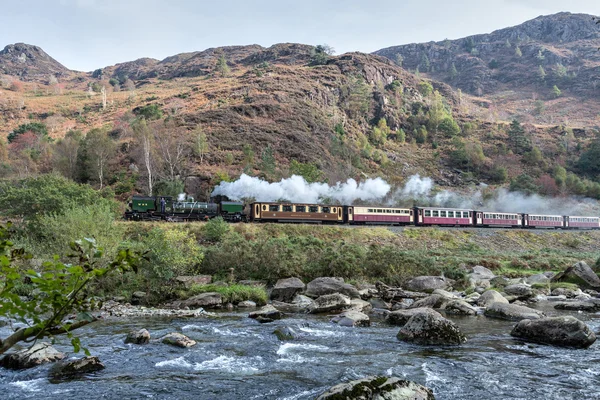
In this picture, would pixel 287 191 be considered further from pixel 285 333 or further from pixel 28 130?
pixel 28 130

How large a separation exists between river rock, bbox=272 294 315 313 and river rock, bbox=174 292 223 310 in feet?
8.87

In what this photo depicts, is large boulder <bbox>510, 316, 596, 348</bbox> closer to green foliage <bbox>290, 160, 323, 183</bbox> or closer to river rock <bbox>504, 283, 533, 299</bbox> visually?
river rock <bbox>504, 283, 533, 299</bbox>

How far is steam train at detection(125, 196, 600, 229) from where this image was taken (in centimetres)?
3856

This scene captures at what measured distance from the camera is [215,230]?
33.6 meters

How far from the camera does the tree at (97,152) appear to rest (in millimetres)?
58656

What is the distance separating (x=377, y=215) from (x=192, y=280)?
26.7m

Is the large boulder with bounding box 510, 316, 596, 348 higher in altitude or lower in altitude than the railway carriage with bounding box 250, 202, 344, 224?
lower

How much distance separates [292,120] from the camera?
92.7 metres

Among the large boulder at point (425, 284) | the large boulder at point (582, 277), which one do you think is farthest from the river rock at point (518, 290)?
the large boulder at point (582, 277)

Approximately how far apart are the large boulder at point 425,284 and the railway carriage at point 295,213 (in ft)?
60.3

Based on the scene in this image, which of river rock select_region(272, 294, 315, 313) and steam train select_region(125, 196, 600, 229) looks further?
steam train select_region(125, 196, 600, 229)

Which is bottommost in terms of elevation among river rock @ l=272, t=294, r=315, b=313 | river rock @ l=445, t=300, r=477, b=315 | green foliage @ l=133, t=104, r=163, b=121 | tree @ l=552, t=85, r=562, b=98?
river rock @ l=272, t=294, r=315, b=313

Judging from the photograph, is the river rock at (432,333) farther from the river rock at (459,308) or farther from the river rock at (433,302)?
the river rock at (433,302)

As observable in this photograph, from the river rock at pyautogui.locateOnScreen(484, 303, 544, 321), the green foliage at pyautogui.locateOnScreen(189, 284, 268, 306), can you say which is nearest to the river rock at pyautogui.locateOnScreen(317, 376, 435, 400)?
the river rock at pyautogui.locateOnScreen(484, 303, 544, 321)
